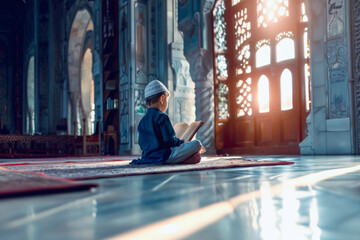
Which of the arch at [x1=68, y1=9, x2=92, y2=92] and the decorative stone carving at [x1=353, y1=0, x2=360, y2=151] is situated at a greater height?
the arch at [x1=68, y1=9, x2=92, y2=92]

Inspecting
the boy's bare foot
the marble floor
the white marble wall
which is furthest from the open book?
the white marble wall

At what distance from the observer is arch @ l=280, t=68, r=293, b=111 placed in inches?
291

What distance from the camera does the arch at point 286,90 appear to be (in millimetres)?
7395

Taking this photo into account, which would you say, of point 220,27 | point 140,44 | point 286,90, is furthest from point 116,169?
point 140,44

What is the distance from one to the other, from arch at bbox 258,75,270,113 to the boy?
4656mm

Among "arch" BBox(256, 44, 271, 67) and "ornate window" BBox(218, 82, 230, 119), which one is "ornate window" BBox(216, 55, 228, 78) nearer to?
"ornate window" BBox(218, 82, 230, 119)

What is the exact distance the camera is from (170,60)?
9.80 metres

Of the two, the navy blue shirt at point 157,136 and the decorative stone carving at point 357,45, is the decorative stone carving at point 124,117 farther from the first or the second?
the navy blue shirt at point 157,136

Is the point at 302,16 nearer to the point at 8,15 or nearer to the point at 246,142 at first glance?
the point at 246,142

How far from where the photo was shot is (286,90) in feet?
24.5

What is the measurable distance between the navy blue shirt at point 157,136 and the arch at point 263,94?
4.77m

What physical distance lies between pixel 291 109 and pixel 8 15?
55.5ft

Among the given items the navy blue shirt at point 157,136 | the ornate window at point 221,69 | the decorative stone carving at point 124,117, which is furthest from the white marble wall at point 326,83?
the decorative stone carving at point 124,117

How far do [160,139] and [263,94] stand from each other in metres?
4.91
